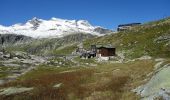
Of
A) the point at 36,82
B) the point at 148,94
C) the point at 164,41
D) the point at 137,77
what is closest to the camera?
the point at 148,94

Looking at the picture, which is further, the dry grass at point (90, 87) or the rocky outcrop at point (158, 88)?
the dry grass at point (90, 87)

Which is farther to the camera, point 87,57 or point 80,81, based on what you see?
point 87,57

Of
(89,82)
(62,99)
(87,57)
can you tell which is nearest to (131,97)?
(62,99)

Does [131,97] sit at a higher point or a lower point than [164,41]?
lower

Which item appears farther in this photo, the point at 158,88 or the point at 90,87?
the point at 90,87

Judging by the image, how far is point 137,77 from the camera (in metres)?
39.8

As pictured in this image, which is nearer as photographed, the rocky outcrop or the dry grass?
the rocky outcrop

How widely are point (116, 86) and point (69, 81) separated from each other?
8.77 metres

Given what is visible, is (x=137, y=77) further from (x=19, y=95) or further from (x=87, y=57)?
(x=87, y=57)

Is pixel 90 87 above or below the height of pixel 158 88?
below

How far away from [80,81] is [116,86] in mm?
7481

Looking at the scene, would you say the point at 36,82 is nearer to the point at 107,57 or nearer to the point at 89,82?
the point at 89,82

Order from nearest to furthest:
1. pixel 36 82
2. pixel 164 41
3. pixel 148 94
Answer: pixel 148 94 → pixel 36 82 → pixel 164 41

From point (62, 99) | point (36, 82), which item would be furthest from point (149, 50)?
point (62, 99)
